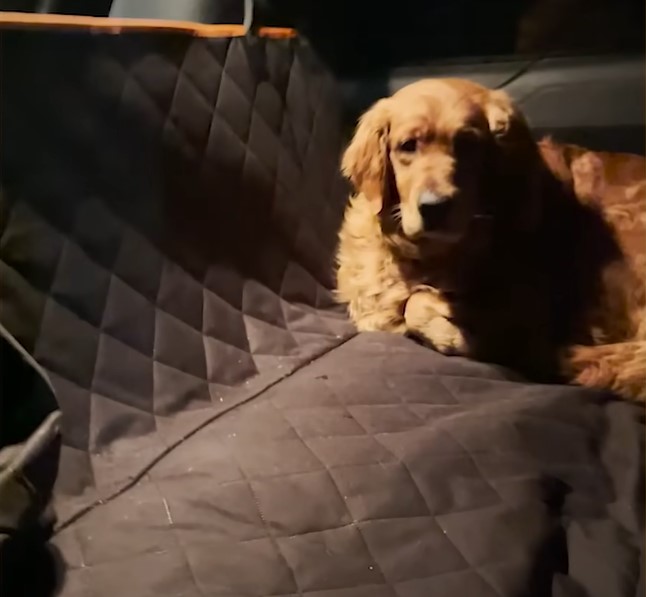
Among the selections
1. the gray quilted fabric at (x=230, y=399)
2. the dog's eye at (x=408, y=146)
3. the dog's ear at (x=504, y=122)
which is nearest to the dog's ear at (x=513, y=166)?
the dog's ear at (x=504, y=122)

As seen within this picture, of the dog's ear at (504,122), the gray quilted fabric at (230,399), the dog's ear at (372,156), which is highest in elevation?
the dog's ear at (504,122)

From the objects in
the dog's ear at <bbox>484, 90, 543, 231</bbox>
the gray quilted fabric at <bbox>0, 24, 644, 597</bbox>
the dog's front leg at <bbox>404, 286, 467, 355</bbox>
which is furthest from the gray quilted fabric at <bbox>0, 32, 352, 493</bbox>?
the dog's ear at <bbox>484, 90, 543, 231</bbox>

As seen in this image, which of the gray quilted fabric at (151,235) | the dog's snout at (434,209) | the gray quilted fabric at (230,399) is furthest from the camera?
the dog's snout at (434,209)

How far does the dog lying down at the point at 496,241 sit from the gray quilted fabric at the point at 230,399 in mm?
98

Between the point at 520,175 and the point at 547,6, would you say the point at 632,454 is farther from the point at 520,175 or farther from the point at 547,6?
the point at 547,6

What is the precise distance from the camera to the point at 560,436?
117 cm

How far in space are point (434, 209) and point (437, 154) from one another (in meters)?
0.10

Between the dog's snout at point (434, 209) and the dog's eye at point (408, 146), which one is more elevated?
the dog's eye at point (408, 146)

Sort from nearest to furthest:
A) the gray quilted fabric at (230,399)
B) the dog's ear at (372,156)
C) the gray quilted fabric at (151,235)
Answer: the gray quilted fabric at (230,399)
the gray quilted fabric at (151,235)
the dog's ear at (372,156)

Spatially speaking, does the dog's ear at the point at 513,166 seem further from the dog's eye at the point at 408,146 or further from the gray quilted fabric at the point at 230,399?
the gray quilted fabric at the point at 230,399

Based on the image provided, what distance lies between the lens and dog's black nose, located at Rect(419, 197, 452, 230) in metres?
1.36

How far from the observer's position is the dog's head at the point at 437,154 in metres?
1.38

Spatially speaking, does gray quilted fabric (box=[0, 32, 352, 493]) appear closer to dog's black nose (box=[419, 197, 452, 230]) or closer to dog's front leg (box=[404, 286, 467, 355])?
dog's front leg (box=[404, 286, 467, 355])

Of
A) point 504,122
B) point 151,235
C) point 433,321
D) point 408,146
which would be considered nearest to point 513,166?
point 504,122
